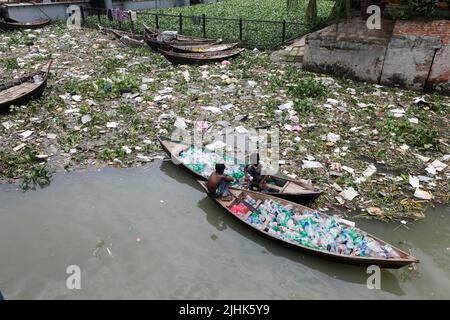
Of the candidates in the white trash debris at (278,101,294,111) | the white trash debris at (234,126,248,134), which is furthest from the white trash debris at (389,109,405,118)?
the white trash debris at (234,126,248,134)

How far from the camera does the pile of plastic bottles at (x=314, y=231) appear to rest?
4.72 metres

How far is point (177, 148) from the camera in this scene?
23.9ft

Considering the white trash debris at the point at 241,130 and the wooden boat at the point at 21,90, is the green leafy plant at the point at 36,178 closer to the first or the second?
the wooden boat at the point at 21,90

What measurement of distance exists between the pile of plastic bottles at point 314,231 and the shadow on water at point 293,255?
200 mm

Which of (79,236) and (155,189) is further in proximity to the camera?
(155,189)

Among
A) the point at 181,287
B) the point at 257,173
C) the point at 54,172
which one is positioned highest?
the point at 257,173

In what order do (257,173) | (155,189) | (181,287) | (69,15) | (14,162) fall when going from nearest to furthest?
(181,287) < (257,173) < (155,189) < (14,162) < (69,15)

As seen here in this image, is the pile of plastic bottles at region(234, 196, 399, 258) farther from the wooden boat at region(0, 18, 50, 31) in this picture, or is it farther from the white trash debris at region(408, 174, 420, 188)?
the wooden boat at region(0, 18, 50, 31)

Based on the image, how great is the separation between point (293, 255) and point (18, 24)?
60.5 feet

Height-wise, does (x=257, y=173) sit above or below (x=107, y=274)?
above

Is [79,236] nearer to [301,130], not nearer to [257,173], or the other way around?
[257,173]

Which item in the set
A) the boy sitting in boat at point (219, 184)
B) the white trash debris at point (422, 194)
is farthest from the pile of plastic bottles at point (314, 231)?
the white trash debris at point (422, 194)

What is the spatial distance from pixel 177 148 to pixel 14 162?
11.0 feet
